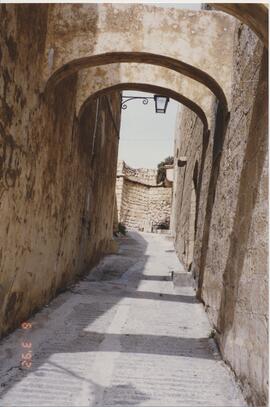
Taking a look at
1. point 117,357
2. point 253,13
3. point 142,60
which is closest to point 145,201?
point 142,60

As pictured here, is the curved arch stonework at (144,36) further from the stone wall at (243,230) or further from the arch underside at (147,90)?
the arch underside at (147,90)

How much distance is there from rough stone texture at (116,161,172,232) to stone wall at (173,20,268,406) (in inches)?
701

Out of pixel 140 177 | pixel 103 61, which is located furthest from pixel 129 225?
pixel 103 61

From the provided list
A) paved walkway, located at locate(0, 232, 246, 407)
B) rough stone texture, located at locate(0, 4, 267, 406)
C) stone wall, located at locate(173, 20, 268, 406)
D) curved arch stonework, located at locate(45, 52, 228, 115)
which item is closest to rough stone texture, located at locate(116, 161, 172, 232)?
rough stone texture, located at locate(0, 4, 267, 406)

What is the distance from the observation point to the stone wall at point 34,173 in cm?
357

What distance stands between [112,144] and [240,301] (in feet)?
29.3

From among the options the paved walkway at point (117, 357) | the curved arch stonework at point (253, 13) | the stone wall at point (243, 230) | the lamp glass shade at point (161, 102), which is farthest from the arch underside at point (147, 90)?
the curved arch stonework at point (253, 13)

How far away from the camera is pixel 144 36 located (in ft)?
16.6

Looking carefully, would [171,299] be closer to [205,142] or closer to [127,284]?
[127,284]

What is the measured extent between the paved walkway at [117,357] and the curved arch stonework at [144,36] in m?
2.99

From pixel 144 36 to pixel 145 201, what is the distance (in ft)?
62.6

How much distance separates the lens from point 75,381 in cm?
286

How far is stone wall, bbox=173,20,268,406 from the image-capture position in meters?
2.55

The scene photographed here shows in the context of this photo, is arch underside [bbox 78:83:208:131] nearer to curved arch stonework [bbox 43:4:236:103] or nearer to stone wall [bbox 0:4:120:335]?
stone wall [bbox 0:4:120:335]
